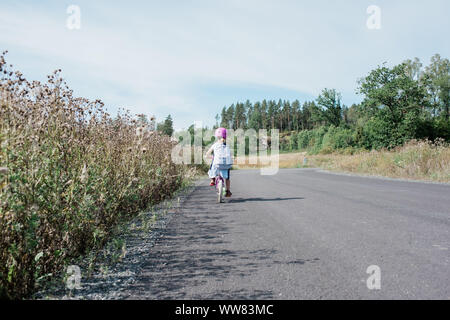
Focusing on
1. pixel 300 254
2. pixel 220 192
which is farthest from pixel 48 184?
pixel 220 192

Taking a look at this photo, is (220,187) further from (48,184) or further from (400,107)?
(400,107)

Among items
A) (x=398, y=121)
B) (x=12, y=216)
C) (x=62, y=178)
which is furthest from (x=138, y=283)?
(x=398, y=121)

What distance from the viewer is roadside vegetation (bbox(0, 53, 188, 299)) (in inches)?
110

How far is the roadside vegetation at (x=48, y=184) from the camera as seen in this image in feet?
9.16

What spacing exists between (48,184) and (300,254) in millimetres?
2992

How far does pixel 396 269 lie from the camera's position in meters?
3.34

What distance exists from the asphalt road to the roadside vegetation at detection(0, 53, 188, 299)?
926 millimetres

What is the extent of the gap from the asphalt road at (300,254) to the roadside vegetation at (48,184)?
0.93 m

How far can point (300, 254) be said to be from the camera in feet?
12.8

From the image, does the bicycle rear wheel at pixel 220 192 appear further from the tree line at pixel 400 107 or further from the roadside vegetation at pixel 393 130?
the tree line at pixel 400 107

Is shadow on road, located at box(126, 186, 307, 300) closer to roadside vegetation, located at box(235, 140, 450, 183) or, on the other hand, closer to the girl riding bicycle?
the girl riding bicycle
